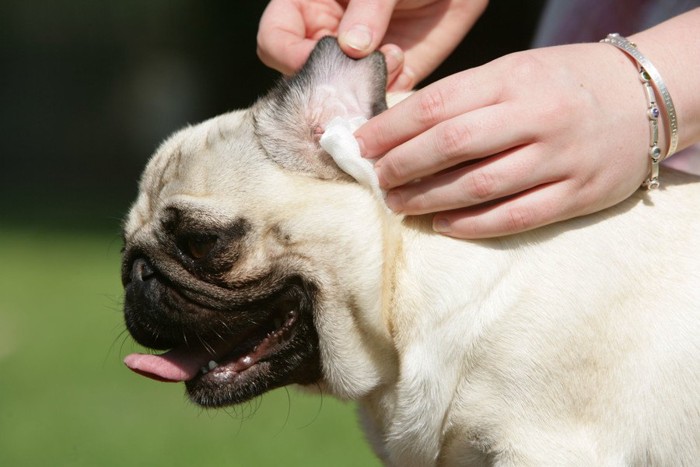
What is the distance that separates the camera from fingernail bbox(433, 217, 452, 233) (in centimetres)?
154

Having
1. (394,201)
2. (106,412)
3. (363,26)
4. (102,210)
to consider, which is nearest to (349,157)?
(394,201)

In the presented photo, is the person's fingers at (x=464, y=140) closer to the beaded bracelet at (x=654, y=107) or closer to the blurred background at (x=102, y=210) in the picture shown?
the beaded bracelet at (x=654, y=107)

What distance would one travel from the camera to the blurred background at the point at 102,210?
9.84ft

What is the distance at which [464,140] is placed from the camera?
1.42 m

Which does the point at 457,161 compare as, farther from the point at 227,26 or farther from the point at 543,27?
the point at 227,26

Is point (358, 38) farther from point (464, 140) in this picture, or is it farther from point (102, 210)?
point (102, 210)

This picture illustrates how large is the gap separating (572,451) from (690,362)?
242 mm

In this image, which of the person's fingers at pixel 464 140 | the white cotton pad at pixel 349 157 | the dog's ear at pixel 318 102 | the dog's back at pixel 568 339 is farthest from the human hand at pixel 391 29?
the dog's back at pixel 568 339

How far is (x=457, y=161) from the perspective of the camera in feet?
4.77

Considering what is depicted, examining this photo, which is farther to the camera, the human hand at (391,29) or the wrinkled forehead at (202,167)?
the human hand at (391,29)

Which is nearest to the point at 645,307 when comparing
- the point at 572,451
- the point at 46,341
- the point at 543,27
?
the point at 572,451

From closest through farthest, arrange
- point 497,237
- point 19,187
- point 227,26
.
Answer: point 497,237
point 19,187
point 227,26

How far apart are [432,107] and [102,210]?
478cm

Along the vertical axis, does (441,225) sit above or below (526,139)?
below
